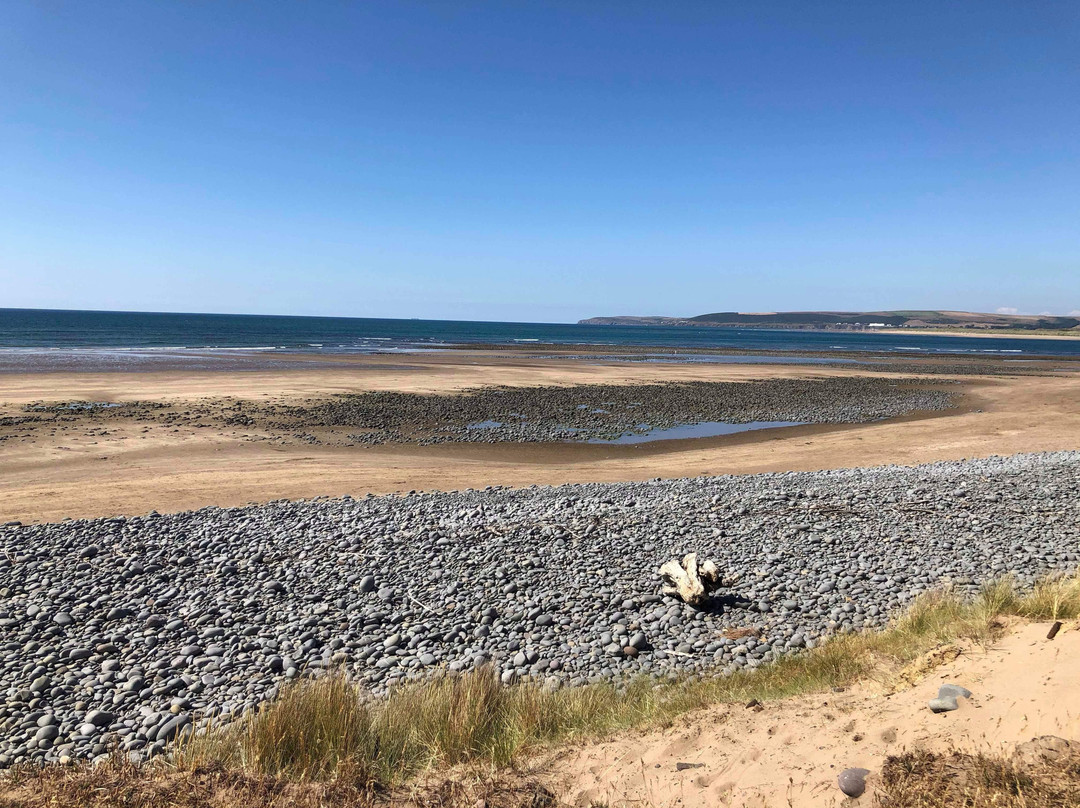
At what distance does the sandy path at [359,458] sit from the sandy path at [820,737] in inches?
453

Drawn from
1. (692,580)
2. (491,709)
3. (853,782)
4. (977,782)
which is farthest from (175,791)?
(692,580)

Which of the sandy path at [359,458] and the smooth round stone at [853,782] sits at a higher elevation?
the smooth round stone at [853,782]

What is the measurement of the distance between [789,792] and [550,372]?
150ft

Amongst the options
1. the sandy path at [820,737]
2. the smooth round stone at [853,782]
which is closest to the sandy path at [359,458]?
the sandy path at [820,737]

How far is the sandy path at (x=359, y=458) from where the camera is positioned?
15.2 m

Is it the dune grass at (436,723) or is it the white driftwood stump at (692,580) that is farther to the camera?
the white driftwood stump at (692,580)

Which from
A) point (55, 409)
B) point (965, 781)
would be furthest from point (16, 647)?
point (55, 409)

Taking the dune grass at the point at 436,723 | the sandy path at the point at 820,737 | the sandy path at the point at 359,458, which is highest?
the sandy path at the point at 820,737

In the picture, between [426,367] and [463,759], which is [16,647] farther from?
[426,367]

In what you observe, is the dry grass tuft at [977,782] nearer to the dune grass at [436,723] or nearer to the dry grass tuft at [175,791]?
the dune grass at [436,723]

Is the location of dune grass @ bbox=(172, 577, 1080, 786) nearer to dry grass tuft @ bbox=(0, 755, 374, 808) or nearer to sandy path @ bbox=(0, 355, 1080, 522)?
dry grass tuft @ bbox=(0, 755, 374, 808)

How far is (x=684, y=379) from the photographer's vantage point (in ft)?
149

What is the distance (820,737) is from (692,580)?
3627 mm

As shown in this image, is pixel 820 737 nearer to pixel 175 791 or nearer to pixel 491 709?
pixel 491 709
